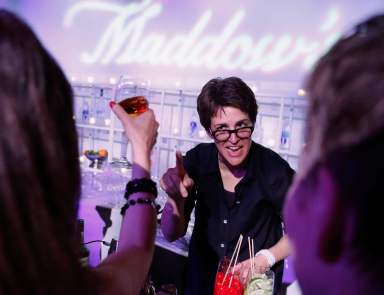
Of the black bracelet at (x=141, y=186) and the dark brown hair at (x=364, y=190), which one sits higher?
the dark brown hair at (x=364, y=190)

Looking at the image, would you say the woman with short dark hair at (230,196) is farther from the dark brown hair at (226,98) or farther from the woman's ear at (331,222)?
the woman's ear at (331,222)

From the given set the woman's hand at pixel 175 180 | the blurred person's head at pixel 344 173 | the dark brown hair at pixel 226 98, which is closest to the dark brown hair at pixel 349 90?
the blurred person's head at pixel 344 173

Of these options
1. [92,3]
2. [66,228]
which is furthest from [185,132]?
[66,228]

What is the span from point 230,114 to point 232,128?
7 centimetres

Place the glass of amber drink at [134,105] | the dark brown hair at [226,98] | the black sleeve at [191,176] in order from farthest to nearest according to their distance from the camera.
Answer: the black sleeve at [191,176] < the dark brown hair at [226,98] < the glass of amber drink at [134,105]

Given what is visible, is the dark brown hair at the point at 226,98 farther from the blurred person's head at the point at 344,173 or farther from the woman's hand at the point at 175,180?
the blurred person's head at the point at 344,173

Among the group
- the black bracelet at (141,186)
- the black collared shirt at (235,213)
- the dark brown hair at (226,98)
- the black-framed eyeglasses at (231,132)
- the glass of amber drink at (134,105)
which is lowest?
the black collared shirt at (235,213)

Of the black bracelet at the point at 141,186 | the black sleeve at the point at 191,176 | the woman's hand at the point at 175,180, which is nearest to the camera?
the black bracelet at the point at 141,186

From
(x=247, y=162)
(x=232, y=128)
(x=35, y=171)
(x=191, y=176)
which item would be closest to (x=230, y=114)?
(x=232, y=128)

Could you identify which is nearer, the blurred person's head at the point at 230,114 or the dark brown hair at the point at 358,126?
the dark brown hair at the point at 358,126

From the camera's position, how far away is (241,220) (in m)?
1.93

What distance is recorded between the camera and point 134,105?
126cm

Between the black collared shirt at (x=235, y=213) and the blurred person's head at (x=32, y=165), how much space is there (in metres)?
1.34

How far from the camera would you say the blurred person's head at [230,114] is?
6.28 ft
